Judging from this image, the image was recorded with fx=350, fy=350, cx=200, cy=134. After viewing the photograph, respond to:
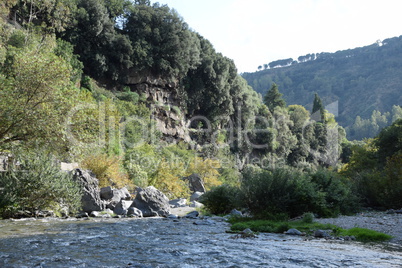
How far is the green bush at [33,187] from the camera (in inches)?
515

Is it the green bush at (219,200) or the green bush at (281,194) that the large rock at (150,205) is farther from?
the green bush at (281,194)

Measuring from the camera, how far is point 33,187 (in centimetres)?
1352

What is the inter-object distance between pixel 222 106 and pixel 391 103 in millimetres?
95409

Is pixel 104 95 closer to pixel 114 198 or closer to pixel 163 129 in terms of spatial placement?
pixel 163 129

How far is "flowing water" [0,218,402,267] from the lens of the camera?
21.9ft

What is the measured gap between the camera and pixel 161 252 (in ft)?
25.6

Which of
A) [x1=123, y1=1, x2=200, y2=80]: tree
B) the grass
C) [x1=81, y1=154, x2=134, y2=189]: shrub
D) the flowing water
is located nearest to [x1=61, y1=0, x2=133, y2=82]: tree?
[x1=123, y1=1, x2=200, y2=80]: tree

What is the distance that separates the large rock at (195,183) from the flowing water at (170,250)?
21.9 metres

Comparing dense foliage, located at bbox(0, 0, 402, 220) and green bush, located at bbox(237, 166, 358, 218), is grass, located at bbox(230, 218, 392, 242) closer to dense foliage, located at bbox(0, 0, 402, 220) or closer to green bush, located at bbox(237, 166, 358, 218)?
green bush, located at bbox(237, 166, 358, 218)

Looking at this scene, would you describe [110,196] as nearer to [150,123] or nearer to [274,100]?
[150,123]

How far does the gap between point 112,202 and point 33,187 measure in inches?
200

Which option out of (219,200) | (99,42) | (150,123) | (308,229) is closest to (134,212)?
(219,200)

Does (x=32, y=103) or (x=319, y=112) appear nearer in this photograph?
(x=32, y=103)

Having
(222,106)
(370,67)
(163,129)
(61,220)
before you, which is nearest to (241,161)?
(222,106)
